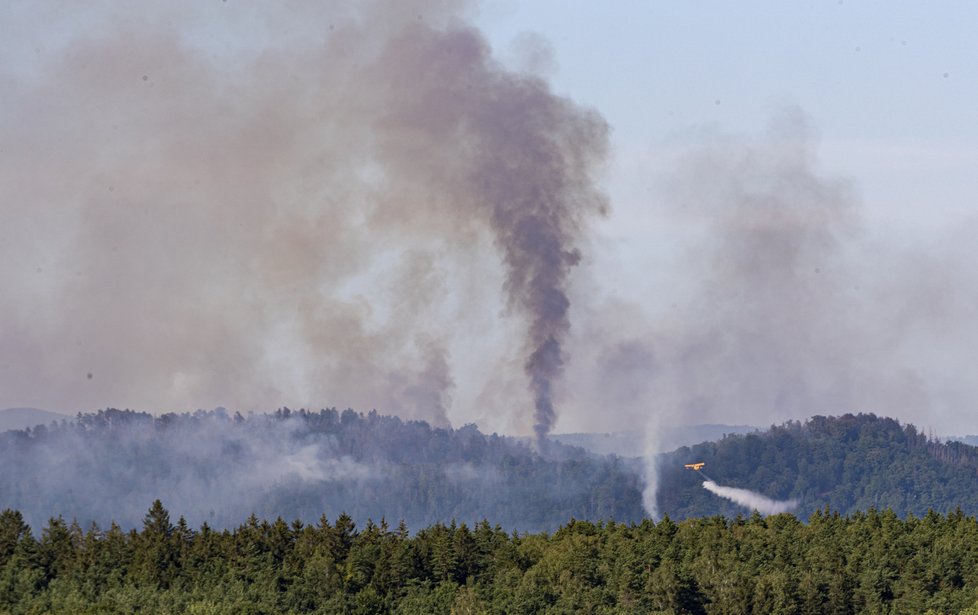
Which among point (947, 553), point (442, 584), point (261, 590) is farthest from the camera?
point (947, 553)

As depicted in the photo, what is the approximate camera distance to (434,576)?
611 ft

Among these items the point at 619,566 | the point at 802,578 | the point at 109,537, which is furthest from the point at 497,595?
the point at 109,537

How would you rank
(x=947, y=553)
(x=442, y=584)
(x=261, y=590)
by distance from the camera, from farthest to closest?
1. (x=947, y=553)
2. (x=442, y=584)
3. (x=261, y=590)

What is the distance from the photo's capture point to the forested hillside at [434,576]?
165500mm

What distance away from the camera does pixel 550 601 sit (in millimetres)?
168500

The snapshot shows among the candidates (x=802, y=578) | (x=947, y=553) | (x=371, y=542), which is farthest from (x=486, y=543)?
(x=947, y=553)

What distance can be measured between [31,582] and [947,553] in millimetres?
97969

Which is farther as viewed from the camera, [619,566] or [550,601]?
[619,566]

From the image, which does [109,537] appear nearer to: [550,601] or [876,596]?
[550,601]

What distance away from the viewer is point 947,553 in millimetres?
193250

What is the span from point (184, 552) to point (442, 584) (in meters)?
27.8

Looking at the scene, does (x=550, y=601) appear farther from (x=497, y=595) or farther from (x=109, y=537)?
(x=109, y=537)

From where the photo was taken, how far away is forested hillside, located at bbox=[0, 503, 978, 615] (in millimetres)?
165500

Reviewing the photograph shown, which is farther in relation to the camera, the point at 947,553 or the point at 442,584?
the point at 947,553
